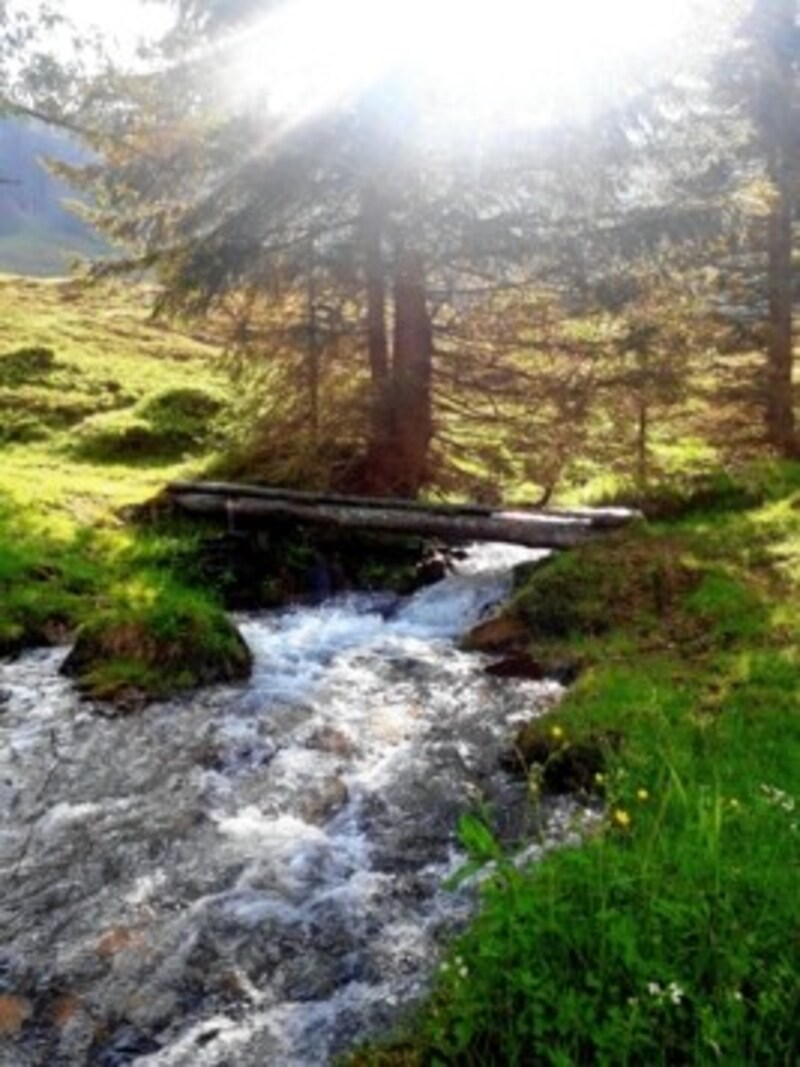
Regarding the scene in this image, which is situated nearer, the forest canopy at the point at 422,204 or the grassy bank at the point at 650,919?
the grassy bank at the point at 650,919

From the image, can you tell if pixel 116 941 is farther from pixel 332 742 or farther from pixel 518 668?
pixel 518 668

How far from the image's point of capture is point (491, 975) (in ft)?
14.6

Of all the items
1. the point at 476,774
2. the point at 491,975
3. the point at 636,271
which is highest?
the point at 636,271

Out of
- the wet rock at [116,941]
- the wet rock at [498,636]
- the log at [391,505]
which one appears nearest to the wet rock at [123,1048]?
the wet rock at [116,941]

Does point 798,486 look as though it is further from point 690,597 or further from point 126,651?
point 126,651

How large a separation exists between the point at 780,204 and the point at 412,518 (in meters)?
12.3

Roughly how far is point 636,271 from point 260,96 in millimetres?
7020

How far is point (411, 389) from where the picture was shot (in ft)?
59.6

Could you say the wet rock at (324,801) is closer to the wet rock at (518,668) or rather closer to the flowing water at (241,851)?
the flowing water at (241,851)

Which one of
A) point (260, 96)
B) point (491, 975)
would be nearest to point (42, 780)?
point (491, 975)

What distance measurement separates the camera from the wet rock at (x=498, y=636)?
37.3ft

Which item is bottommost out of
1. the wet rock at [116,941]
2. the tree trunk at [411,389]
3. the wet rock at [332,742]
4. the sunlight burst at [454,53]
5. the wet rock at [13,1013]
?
the wet rock at [332,742]

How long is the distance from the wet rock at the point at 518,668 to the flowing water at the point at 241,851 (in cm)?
25

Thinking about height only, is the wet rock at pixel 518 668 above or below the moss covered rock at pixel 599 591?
below
